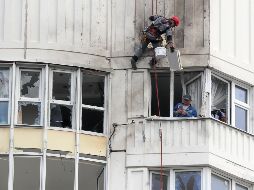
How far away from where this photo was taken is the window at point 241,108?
137ft

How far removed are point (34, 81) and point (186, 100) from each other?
4.00 meters

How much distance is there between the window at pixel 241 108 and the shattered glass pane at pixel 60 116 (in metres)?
4.57

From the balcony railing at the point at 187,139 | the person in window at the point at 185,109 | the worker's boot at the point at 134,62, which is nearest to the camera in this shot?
the balcony railing at the point at 187,139

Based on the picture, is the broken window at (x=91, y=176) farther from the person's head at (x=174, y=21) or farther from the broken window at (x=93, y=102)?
the person's head at (x=174, y=21)

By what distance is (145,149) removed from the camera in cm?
4031

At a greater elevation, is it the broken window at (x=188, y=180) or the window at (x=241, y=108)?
the window at (x=241, y=108)

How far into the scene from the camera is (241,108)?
1650 inches

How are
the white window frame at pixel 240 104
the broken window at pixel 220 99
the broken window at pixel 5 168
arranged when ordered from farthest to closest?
the white window frame at pixel 240 104 → the broken window at pixel 220 99 → the broken window at pixel 5 168

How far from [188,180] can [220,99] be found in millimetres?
2769

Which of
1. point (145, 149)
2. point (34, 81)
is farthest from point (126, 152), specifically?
point (34, 81)

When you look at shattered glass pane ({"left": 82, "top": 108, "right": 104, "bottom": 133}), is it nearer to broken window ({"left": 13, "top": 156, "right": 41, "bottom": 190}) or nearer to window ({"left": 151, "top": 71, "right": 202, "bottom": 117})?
A: window ({"left": 151, "top": 71, "right": 202, "bottom": 117})

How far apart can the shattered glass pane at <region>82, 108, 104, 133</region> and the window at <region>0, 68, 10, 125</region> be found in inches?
79.4

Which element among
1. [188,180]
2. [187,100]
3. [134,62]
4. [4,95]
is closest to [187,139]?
[188,180]

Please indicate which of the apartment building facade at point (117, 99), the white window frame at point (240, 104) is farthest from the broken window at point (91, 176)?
the white window frame at point (240, 104)
